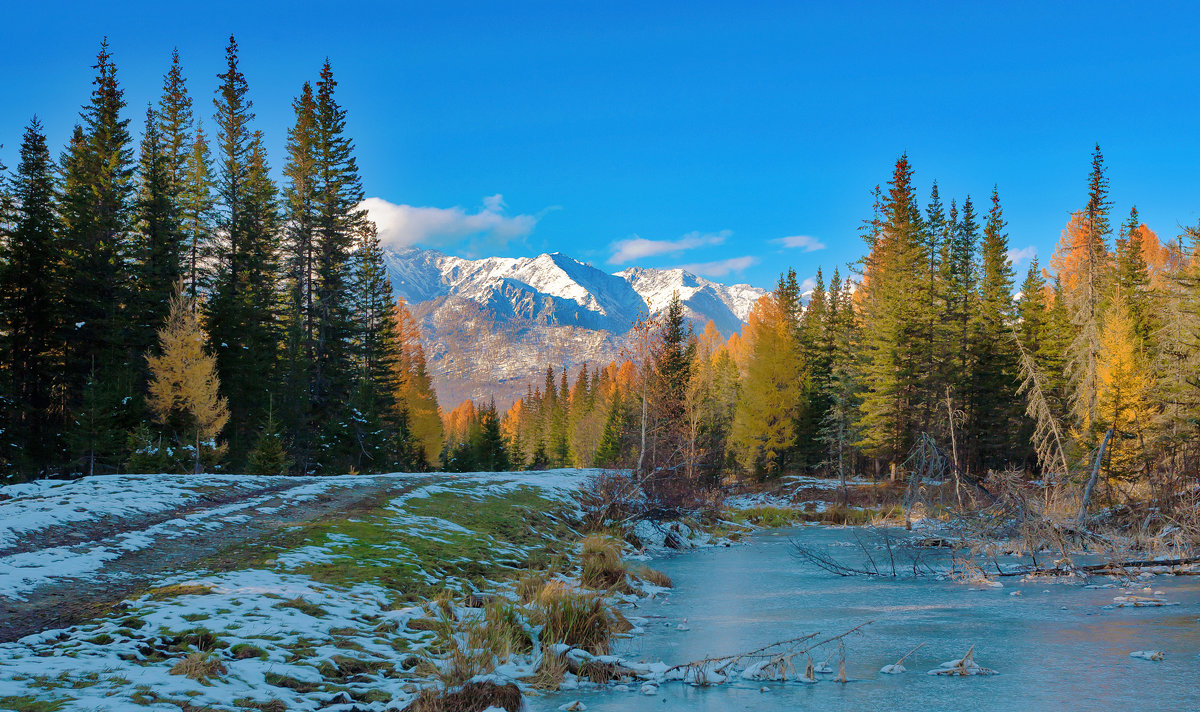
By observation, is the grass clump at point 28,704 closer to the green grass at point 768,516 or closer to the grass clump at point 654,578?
the grass clump at point 654,578

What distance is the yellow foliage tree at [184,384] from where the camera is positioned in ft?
89.5

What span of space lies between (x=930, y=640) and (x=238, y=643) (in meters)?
8.91

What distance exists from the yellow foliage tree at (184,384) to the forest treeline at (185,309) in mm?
76

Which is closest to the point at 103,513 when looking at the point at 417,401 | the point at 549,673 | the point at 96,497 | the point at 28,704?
the point at 96,497

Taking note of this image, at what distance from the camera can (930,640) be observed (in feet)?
31.3

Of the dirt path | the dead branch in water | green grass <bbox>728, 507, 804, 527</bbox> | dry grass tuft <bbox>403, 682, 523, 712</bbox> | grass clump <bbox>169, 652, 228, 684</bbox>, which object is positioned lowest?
green grass <bbox>728, 507, 804, 527</bbox>

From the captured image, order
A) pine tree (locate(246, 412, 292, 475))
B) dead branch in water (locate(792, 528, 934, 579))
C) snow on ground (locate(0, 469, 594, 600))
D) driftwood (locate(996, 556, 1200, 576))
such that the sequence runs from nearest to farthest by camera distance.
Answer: snow on ground (locate(0, 469, 594, 600)), driftwood (locate(996, 556, 1200, 576)), dead branch in water (locate(792, 528, 934, 579)), pine tree (locate(246, 412, 292, 475))

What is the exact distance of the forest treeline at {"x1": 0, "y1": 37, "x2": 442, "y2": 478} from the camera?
27.3 meters

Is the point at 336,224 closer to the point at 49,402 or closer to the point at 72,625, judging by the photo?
the point at 49,402

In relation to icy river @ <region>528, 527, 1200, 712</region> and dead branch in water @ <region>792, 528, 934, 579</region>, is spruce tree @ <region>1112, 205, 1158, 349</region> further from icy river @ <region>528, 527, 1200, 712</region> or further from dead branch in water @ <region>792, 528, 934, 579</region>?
icy river @ <region>528, 527, 1200, 712</region>

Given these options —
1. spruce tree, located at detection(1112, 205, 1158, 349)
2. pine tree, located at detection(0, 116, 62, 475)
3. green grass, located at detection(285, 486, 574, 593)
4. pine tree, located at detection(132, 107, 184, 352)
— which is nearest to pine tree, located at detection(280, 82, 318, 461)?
pine tree, located at detection(132, 107, 184, 352)

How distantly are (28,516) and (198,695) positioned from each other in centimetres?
764

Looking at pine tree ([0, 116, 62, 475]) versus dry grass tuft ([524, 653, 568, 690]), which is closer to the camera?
dry grass tuft ([524, 653, 568, 690])

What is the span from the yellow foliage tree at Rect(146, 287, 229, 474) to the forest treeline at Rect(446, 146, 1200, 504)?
17921 millimetres
